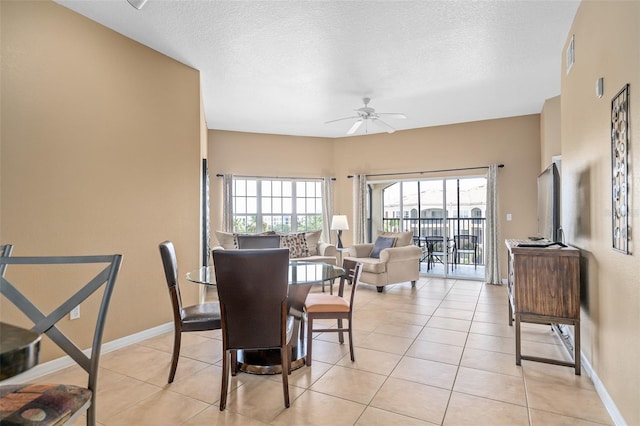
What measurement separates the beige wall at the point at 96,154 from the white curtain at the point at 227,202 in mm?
2542

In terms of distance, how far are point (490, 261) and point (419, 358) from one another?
3794 mm

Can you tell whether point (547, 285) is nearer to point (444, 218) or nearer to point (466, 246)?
point (444, 218)

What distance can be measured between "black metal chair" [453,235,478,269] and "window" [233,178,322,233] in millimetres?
2891

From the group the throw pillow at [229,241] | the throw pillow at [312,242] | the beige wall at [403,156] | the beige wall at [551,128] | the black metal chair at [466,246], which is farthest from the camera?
the black metal chair at [466,246]

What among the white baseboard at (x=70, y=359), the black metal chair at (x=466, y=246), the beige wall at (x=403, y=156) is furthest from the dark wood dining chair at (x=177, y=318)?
the black metal chair at (x=466, y=246)

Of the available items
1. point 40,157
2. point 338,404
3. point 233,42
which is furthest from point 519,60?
point 40,157

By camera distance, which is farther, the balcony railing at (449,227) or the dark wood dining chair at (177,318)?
the balcony railing at (449,227)

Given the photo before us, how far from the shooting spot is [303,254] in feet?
20.1

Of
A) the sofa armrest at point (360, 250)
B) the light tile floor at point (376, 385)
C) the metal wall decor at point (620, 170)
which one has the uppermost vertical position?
the metal wall decor at point (620, 170)

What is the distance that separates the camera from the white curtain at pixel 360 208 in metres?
7.06

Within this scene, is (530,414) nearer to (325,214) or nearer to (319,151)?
(325,214)

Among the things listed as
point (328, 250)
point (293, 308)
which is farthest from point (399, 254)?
point (293, 308)

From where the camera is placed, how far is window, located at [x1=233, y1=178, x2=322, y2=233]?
682cm

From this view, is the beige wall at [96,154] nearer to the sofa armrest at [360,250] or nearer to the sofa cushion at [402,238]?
the sofa armrest at [360,250]
